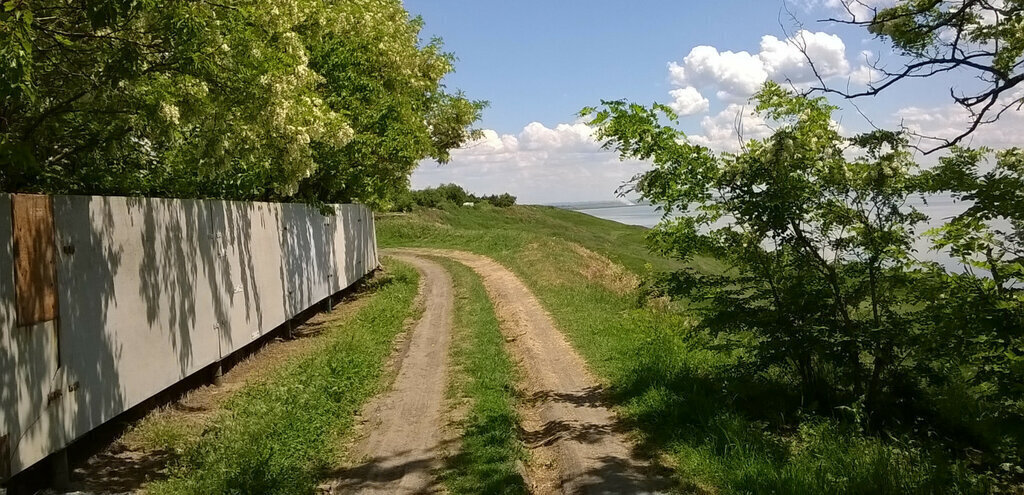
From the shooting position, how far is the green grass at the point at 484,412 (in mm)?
6266

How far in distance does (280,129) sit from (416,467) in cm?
586

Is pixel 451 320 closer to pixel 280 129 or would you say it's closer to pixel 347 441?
pixel 280 129

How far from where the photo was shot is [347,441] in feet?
24.9

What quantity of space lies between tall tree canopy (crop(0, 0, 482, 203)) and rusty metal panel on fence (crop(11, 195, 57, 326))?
1.21ft

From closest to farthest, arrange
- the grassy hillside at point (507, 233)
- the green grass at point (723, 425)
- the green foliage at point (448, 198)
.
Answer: the green grass at point (723, 425) → the grassy hillside at point (507, 233) → the green foliage at point (448, 198)

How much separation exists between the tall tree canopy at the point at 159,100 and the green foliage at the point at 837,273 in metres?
4.46

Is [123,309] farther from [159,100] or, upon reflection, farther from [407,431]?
[407,431]

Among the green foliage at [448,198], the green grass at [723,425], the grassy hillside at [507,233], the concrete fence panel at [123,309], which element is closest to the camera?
the concrete fence panel at [123,309]

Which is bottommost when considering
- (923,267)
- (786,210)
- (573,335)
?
(573,335)

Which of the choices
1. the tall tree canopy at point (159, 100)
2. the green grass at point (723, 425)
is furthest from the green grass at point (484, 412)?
the tall tree canopy at point (159, 100)

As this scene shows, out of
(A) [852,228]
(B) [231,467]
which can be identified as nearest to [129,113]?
(B) [231,467]

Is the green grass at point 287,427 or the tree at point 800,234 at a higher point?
the tree at point 800,234

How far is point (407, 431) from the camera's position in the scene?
7.89 meters

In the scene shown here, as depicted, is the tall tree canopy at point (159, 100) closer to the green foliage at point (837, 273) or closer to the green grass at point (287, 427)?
A: the green grass at point (287, 427)
